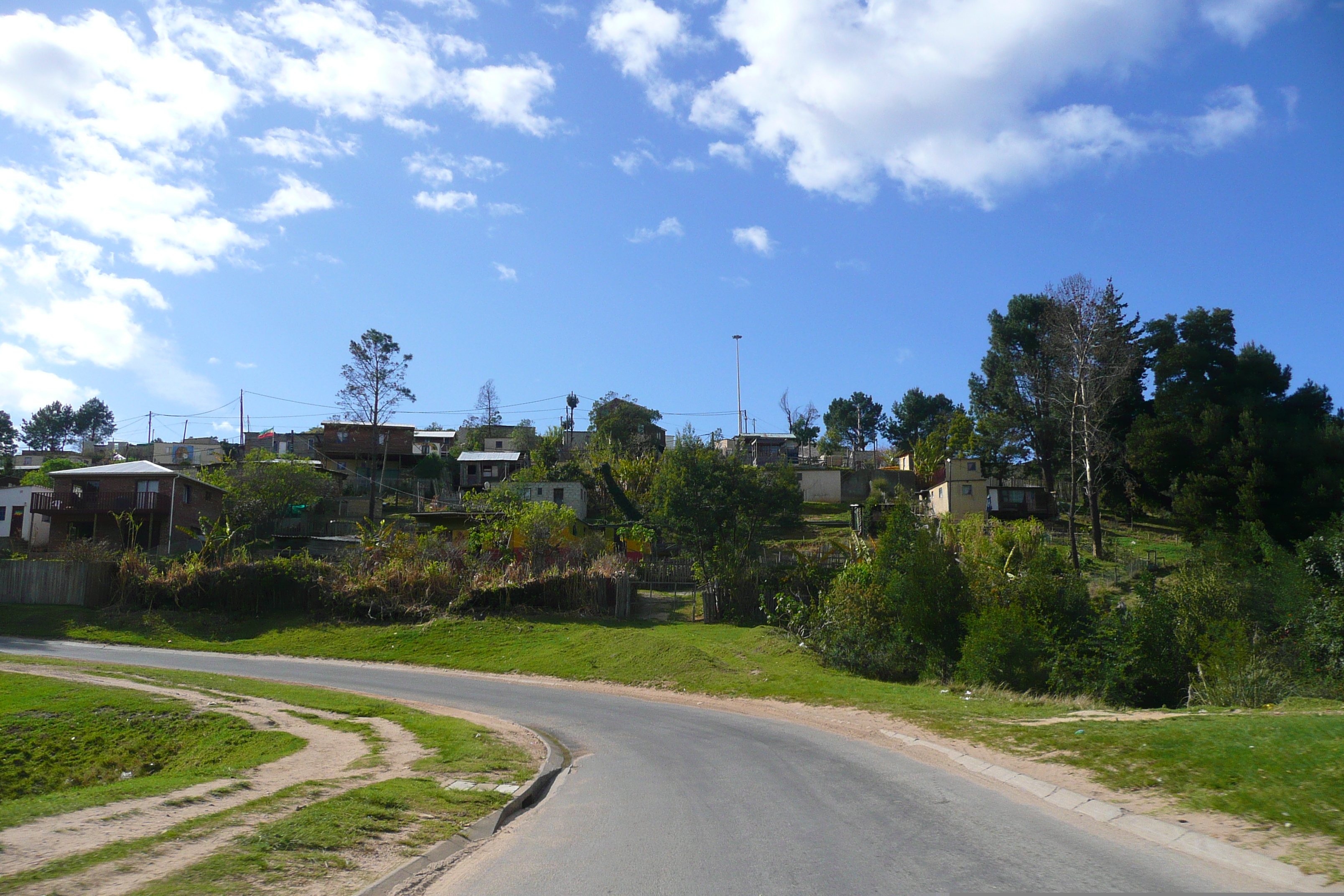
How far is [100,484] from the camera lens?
171ft

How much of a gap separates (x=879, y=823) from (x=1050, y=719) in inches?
349

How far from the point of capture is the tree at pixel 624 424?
76.7m

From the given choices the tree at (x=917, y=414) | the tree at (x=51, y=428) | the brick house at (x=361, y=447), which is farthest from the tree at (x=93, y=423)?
the tree at (x=917, y=414)

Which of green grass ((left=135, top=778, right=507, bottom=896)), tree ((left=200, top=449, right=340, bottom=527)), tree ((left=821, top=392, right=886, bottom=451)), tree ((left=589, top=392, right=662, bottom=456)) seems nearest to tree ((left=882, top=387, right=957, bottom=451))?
tree ((left=821, top=392, right=886, bottom=451))

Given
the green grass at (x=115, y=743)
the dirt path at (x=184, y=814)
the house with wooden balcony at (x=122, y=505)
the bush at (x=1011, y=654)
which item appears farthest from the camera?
the house with wooden balcony at (x=122, y=505)

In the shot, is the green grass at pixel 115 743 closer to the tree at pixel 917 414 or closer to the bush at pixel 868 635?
the bush at pixel 868 635

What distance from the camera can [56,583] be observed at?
39.0m

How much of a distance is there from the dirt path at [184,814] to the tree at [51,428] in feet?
456

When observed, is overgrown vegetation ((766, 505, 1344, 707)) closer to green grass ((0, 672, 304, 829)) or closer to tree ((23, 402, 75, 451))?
green grass ((0, 672, 304, 829))

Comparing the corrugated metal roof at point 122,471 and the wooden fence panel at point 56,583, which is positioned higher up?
the corrugated metal roof at point 122,471

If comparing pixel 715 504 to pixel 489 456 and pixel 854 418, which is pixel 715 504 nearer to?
pixel 489 456

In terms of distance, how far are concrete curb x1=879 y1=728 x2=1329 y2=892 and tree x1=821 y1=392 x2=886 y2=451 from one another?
109 m

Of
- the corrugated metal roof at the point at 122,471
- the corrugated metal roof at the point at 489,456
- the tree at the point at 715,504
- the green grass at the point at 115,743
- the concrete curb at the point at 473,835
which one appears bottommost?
the green grass at the point at 115,743

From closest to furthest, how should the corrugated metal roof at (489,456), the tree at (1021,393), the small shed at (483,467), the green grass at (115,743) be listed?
1. the green grass at (115,743)
2. the tree at (1021,393)
3. the small shed at (483,467)
4. the corrugated metal roof at (489,456)
